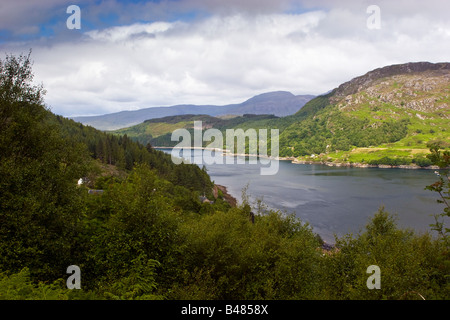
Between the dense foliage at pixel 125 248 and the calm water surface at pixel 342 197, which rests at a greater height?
the dense foliage at pixel 125 248

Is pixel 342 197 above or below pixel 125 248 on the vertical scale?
below

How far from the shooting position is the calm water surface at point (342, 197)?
202 ft

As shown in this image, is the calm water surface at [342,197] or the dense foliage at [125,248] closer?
the dense foliage at [125,248]

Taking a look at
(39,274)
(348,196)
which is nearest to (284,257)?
(39,274)

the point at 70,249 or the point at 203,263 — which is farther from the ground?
the point at 70,249

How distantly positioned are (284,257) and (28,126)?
752 inches

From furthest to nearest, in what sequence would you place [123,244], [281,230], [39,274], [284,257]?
[281,230] < [284,257] < [123,244] < [39,274]

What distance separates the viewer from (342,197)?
282 feet

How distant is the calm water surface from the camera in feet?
202

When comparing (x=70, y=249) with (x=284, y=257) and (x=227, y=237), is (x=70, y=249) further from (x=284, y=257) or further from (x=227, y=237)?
(x=284, y=257)

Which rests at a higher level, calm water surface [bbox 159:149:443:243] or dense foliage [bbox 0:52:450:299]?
dense foliage [bbox 0:52:450:299]

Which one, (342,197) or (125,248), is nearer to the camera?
(125,248)
